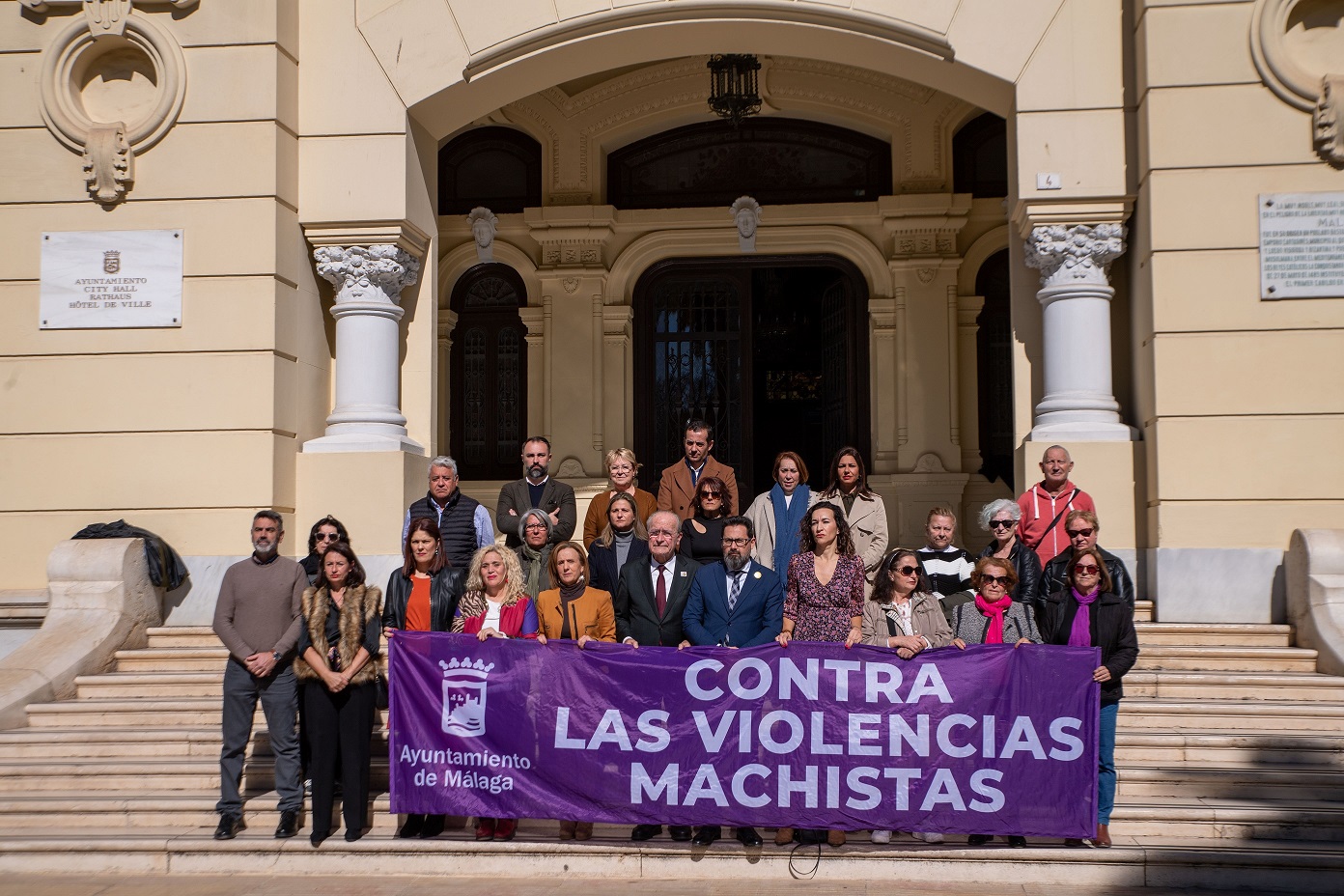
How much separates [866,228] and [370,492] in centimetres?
726

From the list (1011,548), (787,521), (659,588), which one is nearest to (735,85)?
(787,521)

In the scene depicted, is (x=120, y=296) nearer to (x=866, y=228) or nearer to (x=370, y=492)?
(x=370, y=492)

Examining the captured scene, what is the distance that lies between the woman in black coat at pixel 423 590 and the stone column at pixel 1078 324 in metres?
4.93

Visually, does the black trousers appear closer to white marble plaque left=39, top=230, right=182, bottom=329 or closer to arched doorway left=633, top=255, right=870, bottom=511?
white marble plaque left=39, top=230, right=182, bottom=329

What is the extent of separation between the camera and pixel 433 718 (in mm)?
7414

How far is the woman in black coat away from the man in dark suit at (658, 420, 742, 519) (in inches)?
78.5

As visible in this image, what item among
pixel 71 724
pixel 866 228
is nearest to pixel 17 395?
pixel 71 724

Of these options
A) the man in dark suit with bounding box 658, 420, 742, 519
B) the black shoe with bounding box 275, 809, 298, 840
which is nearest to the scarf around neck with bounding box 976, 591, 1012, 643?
the man in dark suit with bounding box 658, 420, 742, 519

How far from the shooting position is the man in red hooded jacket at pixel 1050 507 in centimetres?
895

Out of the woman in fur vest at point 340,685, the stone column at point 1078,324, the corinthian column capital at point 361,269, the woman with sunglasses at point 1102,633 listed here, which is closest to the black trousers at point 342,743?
the woman in fur vest at point 340,685

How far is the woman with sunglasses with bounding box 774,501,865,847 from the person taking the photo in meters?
7.33

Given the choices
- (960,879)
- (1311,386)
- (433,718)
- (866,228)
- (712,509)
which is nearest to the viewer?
(960,879)

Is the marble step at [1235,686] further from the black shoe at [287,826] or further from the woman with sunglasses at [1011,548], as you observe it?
the black shoe at [287,826]

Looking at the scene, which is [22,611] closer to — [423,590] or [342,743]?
[342,743]
